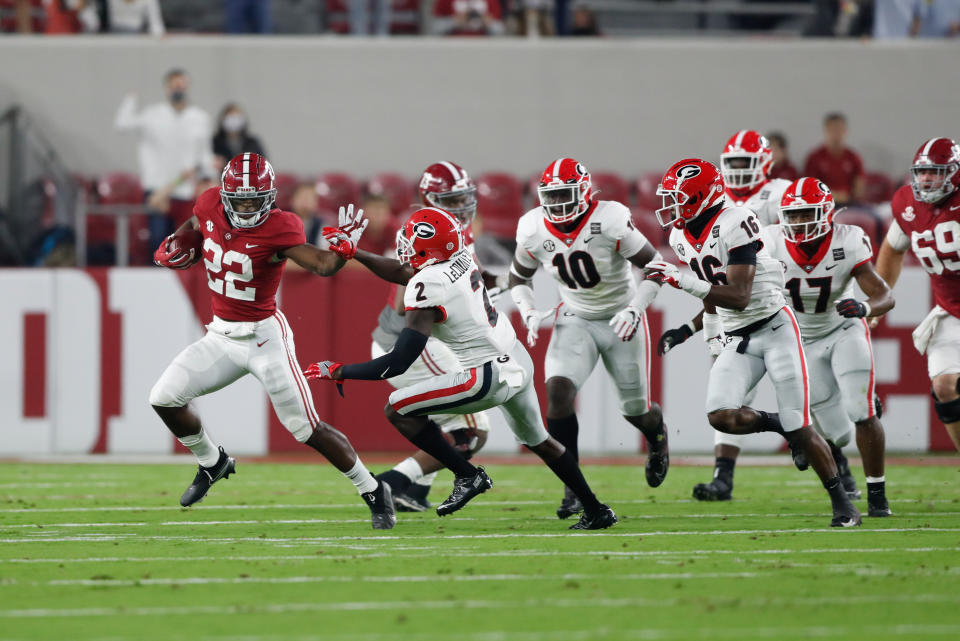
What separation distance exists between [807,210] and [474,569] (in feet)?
8.75

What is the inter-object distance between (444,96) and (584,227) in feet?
23.8

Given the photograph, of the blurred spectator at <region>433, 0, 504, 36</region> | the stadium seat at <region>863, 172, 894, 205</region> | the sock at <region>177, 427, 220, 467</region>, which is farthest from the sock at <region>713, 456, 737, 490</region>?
the blurred spectator at <region>433, 0, 504, 36</region>

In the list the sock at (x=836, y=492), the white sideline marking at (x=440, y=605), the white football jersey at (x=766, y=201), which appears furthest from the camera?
the white football jersey at (x=766, y=201)

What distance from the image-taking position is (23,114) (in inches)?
531

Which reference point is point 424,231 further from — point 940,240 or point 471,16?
point 471,16

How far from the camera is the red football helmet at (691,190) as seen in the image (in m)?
6.56

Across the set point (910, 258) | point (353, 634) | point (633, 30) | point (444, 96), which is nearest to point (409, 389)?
point (353, 634)

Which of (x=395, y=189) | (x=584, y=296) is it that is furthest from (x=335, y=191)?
(x=584, y=296)

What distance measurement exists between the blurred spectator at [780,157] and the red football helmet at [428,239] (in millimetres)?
6233

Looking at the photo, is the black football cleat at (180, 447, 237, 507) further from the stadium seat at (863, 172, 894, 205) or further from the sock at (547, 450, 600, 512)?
the stadium seat at (863, 172, 894, 205)

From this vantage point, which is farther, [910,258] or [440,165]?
[910,258]

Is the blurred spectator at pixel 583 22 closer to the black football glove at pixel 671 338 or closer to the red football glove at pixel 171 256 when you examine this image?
the black football glove at pixel 671 338

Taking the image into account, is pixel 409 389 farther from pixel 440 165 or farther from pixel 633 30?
pixel 633 30

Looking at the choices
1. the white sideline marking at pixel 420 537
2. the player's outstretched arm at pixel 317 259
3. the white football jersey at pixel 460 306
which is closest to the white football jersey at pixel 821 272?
the white sideline marking at pixel 420 537
